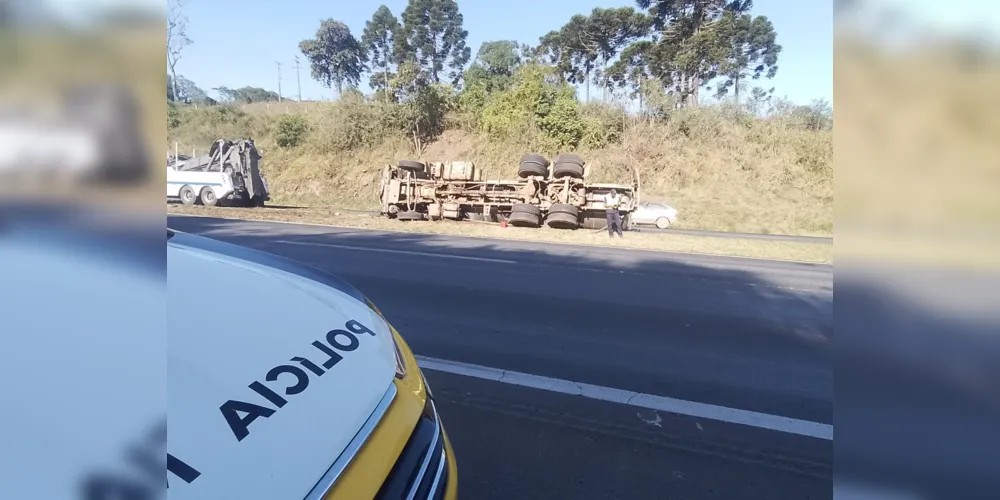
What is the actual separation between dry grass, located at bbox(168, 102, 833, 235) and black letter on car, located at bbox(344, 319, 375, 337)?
18.6 metres

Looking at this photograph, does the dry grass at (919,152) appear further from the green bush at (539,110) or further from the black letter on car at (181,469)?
the green bush at (539,110)

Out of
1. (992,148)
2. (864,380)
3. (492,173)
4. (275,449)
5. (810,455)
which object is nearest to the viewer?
(992,148)

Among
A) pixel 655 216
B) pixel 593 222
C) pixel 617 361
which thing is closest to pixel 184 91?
pixel 617 361

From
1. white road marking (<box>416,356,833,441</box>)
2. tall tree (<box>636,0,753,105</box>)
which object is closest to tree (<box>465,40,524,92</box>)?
tall tree (<box>636,0,753,105</box>)

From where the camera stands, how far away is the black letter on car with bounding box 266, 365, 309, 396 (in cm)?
161

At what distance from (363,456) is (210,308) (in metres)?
0.78

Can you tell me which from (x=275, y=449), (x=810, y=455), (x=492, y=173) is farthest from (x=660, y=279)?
(x=492, y=173)

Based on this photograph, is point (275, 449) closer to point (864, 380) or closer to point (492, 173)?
point (864, 380)

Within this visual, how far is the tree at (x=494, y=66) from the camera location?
31953 mm

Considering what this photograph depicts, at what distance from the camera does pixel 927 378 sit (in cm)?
79

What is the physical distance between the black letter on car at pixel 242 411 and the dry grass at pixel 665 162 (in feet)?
63.1

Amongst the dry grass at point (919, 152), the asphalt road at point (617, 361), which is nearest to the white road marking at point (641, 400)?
the asphalt road at point (617, 361)

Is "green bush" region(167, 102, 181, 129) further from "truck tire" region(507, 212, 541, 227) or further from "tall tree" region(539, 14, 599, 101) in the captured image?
"tall tree" region(539, 14, 599, 101)

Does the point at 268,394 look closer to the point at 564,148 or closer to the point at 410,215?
the point at 410,215
